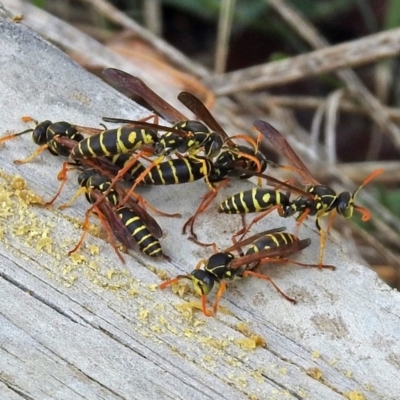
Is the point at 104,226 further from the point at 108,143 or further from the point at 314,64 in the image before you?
the point at 314,64

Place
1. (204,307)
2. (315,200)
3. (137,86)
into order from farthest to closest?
(137,86)
(315,200)
(204,307)

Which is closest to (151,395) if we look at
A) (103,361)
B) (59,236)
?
(103,361)

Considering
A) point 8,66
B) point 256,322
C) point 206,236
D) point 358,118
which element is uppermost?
point 358,118

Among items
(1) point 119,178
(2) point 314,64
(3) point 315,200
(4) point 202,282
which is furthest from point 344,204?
(2) point 314,64

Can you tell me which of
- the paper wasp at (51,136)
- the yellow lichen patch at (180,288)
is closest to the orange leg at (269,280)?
the yellow lichen patch at (180,288)

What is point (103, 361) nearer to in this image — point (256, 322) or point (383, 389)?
point (256, 322)

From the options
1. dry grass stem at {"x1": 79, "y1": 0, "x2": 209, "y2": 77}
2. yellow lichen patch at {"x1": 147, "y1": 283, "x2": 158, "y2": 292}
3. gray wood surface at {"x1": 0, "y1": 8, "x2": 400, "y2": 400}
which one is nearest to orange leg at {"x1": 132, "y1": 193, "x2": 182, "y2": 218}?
gray wood surface at {"x1": 0, "y1": 8, "x2": 400, "y2": 400}
